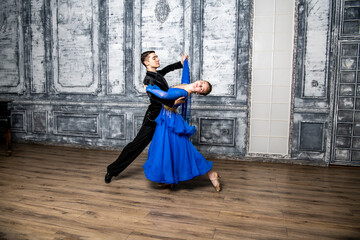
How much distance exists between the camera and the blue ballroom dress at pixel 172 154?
2633 mm

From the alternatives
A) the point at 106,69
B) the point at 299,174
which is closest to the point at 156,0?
the point at 106,69

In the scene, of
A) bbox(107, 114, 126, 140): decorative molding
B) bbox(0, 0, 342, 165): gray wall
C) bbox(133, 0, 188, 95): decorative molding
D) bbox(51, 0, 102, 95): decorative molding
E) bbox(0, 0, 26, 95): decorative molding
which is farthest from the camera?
bbox(0, 0, 26, 95): decorative molding

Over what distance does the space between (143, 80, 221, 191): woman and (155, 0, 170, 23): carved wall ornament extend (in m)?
2.30

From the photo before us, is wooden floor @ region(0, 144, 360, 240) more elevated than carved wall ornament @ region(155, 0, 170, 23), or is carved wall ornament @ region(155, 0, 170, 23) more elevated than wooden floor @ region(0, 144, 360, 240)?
carved wall ornament @ region(155, 0, 170, 23)

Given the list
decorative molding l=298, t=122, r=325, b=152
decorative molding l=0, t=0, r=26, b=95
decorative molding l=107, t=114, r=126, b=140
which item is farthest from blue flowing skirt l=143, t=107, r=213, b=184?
decorative molding l=0, t=0, r=26, b=95

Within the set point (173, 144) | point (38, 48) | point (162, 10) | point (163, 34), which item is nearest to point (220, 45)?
point (163, 34)

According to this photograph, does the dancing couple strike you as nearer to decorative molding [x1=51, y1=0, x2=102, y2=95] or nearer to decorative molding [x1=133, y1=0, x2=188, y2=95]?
decorative molding [x1=133, y1=0, x2=188, y2=95]

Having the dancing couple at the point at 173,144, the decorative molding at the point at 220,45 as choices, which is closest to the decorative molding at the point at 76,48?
the decorative molding at the point at 220,45

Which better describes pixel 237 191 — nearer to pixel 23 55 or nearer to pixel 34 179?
pixel 34 179

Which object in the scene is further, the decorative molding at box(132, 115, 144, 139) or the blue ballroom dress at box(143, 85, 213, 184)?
the decorative molding at box(132, 115, 144, 139)

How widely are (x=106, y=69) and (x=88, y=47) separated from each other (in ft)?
1.93

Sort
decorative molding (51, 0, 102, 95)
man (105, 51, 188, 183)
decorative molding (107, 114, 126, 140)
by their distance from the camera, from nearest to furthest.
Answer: man (105, 51, 188, 183)
decorative molding (107, 114, 126, 140)
decorative molding (51, 0, 102, 95)

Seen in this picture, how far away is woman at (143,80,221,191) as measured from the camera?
261cm

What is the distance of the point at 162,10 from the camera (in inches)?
177
